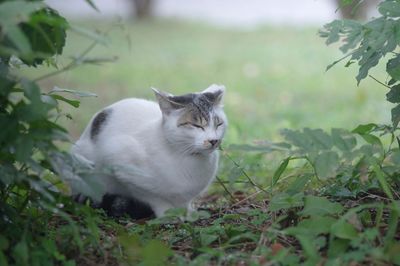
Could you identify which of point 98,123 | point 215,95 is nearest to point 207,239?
point 215,95

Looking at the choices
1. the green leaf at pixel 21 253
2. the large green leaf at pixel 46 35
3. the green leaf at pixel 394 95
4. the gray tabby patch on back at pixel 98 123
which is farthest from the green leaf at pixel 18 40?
the gray tabby patch on back at pixel 98 123

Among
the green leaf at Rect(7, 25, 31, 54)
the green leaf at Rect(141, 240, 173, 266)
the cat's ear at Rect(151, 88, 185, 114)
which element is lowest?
the green leaf at Rect(141, 240, 173, 266)

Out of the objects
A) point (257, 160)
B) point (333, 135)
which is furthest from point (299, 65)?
point (333, 135)

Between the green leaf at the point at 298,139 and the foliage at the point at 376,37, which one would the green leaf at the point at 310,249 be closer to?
the green leaf at the point at 298,139

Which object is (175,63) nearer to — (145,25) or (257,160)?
(145,25)

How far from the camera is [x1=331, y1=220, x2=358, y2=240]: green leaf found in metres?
2.44

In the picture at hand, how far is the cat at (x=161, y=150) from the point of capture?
3295 millimetres

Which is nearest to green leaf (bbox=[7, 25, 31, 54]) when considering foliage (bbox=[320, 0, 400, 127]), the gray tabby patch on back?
foliage (bbox=[320, 0, 400, 127])

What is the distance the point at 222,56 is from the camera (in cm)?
1061

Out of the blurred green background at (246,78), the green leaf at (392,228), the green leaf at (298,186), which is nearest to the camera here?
the green leaf at (392,228)

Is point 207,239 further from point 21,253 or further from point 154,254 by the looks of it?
point 21,253

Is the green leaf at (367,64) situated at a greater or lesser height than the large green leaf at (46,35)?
greater

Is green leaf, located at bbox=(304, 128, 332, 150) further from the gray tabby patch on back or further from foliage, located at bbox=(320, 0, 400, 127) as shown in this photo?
the gray tabby patch on back

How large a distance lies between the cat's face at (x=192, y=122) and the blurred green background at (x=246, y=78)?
141 centimetres
